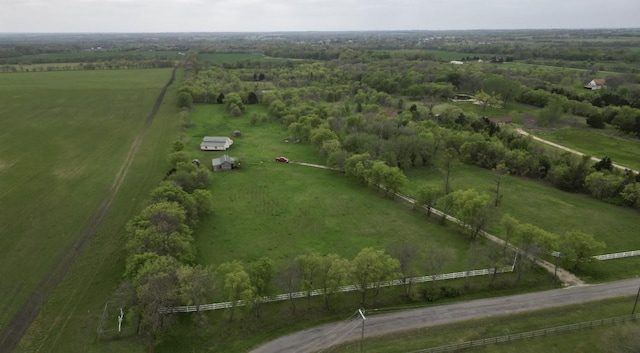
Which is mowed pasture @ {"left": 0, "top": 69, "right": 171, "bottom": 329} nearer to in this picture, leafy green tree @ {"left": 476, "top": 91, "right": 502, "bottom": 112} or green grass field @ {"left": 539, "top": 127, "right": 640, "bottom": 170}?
green grass field @ {"left": 539, "top": 127, "right": 640, "bottom": 170}

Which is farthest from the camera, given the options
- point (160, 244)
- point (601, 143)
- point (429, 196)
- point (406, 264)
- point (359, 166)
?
point (601, 143)

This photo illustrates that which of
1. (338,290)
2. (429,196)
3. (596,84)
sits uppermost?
(596,84)

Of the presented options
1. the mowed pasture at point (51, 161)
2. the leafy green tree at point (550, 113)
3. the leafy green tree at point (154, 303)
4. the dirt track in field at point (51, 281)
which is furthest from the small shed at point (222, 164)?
the leafy green tree at point (550, 113)

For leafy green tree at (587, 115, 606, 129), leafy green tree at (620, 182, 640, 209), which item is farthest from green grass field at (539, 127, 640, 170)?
leafy green tree at (620, 182, 640, 209)

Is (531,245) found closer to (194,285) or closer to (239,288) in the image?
(239,288)

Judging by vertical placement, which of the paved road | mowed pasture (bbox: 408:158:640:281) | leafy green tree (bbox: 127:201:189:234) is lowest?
the paved road

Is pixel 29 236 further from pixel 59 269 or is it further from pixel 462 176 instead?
pixel 462 176

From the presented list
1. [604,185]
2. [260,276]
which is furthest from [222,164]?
[604,185]

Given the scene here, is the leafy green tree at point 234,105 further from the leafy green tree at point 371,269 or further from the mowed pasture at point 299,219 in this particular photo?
the leafy green tree at point 371,269
